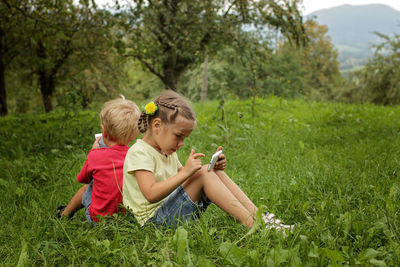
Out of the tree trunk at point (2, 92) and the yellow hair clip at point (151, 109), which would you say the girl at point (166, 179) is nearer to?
the yellow hair clip at point (151, 109)

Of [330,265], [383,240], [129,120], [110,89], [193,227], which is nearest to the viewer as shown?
[330,265]

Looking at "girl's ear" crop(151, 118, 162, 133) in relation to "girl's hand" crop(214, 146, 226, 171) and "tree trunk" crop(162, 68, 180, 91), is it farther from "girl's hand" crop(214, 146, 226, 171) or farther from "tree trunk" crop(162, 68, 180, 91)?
"tree trunk" crop(162, 68, 180, 91)

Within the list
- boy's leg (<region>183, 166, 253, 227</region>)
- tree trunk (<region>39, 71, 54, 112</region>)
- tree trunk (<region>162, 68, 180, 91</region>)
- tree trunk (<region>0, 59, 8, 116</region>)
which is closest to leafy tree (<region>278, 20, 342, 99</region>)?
tree trunk (<region>162, 68, 180, 91</region>)

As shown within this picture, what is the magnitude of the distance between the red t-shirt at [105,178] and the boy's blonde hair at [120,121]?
0.40 ft

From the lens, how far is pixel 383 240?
1.91 m

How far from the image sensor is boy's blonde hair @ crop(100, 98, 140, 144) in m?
2.45

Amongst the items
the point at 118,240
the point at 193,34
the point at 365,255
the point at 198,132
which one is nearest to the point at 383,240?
the point at 365,255

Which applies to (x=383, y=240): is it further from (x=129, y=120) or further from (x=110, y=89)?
(x=110, y=89)

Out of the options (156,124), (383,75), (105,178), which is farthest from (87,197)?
(383,75)

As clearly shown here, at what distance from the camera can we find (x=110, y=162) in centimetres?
241

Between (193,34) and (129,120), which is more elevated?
(193,34)

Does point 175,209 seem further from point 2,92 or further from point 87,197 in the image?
point 2,92

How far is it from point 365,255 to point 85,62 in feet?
36.6

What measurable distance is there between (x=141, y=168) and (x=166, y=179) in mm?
193
